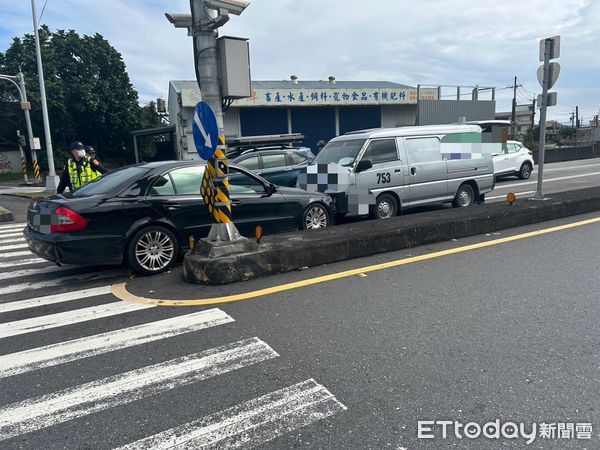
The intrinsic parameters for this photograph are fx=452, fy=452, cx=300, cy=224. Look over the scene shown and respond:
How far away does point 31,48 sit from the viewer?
35906mm

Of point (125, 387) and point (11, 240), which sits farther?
point (11, 240)

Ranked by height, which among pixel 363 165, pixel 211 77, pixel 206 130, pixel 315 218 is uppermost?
pixel 211 77

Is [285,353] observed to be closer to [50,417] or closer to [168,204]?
[50,417]

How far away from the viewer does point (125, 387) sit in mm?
3098

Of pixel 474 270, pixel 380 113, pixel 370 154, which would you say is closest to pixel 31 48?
pixel 380 113

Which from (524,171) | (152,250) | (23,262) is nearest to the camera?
(152,250)

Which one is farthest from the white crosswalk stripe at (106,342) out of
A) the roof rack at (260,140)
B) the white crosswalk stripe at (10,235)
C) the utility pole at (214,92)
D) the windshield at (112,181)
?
the roof rack at (260,140)

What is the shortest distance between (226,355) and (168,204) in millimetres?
3056

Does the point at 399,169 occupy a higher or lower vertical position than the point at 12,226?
higher

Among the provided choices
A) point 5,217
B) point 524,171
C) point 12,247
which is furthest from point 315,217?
point 524,171

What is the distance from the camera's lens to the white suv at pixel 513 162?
16.8m

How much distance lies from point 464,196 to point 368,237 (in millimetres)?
4890

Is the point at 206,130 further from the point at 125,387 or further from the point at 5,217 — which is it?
the point at 5,217

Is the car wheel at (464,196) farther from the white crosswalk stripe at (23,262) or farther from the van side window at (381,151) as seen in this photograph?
the white crosswalk stripe at (23,262)
